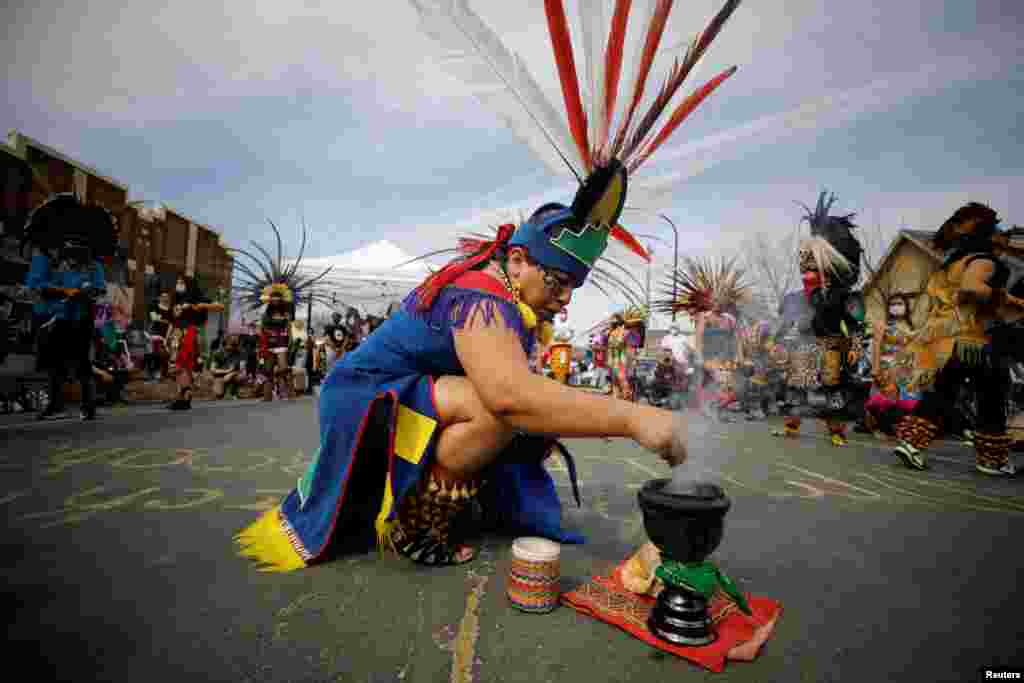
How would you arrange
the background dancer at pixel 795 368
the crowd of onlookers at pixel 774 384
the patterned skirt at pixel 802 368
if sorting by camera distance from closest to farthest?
the crowd of onlookers at pixel 774 384
the background dancer at pixel 795 368
the patterned skirt at pixel 802 368

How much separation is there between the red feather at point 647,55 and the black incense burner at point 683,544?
135cm

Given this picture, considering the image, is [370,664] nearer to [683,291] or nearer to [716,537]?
[716,537]

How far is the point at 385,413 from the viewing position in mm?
1828

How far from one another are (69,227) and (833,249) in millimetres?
9570

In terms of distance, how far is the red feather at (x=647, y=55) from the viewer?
183cm

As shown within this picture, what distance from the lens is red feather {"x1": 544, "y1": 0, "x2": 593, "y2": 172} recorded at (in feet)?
6.47

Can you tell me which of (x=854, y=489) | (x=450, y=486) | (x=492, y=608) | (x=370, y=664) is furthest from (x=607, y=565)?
(x=854, y=489)

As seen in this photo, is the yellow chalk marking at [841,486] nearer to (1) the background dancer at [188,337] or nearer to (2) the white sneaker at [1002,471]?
(2) the white sneaker at [1002,471]

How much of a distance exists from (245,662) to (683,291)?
1038cm

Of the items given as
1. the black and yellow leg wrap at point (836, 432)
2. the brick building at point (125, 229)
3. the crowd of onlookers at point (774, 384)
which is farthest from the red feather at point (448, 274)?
the brick building at point (125, 229)

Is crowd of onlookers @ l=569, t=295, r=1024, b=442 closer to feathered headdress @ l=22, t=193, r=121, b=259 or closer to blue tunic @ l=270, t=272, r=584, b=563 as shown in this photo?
blue tunic @ l=270, t=272, r=584, b=563

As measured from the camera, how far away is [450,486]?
183 cm

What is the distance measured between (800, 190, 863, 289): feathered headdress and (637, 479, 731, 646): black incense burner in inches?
229

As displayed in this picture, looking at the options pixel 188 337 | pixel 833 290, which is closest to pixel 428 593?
pixel 833 290
